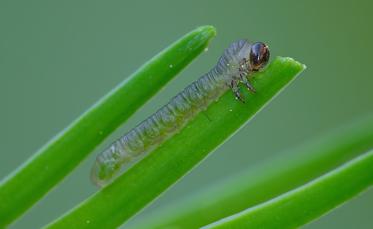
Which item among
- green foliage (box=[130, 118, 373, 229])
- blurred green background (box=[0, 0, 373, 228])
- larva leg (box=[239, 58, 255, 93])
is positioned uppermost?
blurred green background (box=[0, 0, 373, 228])

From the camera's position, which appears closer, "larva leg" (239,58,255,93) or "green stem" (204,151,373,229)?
"green stem" (204,151,373,229)

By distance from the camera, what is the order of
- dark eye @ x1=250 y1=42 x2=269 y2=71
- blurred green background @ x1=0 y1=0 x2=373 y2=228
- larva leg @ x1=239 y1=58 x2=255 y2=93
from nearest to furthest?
larva leg @ x1=239 y1=58 x2=255 y2=93
dark eye @ x1=250 y1=42 x2=269 y2=71
blurred green background @ x1=0 y1=0 x2=373 y2=228

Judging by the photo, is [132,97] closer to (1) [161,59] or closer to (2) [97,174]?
(1) [161,59]

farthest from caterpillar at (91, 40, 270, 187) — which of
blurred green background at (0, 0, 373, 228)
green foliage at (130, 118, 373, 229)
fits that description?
blurred green background at (0, 0, 373, 228)

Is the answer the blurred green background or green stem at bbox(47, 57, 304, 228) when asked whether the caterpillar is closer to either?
green stem at bbox(47, 57, 304, 228)

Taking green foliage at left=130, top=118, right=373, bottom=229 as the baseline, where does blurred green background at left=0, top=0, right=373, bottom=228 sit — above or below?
above

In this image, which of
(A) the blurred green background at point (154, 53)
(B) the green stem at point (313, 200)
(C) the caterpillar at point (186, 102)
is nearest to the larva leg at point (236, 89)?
(C) the caterpillar at point (186, 102)

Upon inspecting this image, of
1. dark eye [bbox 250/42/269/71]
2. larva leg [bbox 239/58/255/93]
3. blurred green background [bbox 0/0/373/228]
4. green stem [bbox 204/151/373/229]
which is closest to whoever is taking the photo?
green stem [bbox 204/151/373/229]

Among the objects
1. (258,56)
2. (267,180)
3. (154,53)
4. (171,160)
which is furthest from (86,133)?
(154,53)
